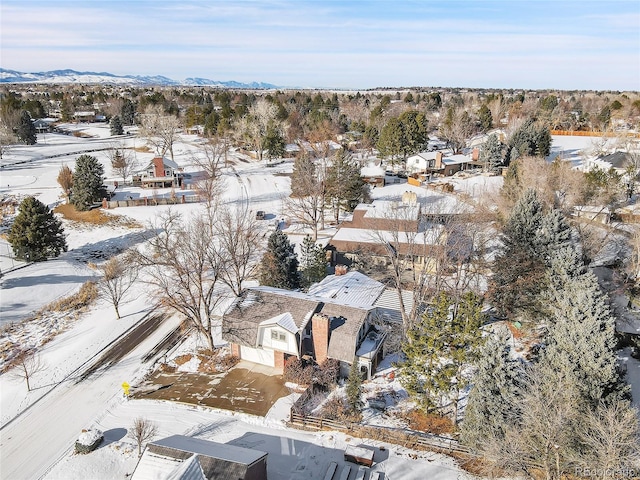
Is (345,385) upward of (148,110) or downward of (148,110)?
downward

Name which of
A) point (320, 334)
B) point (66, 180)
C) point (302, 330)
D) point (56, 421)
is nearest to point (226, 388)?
point (302, 330)

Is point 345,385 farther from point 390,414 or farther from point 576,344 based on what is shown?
point 576,344

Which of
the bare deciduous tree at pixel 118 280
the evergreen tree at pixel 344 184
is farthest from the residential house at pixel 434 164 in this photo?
the bare deciduous tree at pixel 118 280

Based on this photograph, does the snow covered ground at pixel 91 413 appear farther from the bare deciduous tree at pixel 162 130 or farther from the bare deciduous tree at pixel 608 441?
the bare deciduous tree at pixel 162 130

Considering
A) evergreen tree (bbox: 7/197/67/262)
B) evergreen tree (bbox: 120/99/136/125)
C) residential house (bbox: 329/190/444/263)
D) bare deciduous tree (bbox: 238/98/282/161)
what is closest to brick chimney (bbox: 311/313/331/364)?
residential house (bbox: 329/190/444/263)

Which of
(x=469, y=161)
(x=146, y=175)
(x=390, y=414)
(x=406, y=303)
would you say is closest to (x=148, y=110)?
(x=146, y=175)

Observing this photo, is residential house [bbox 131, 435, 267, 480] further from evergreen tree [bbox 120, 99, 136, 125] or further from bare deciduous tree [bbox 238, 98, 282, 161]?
evergreen tree [bbox 120, 99, 136, 125]
